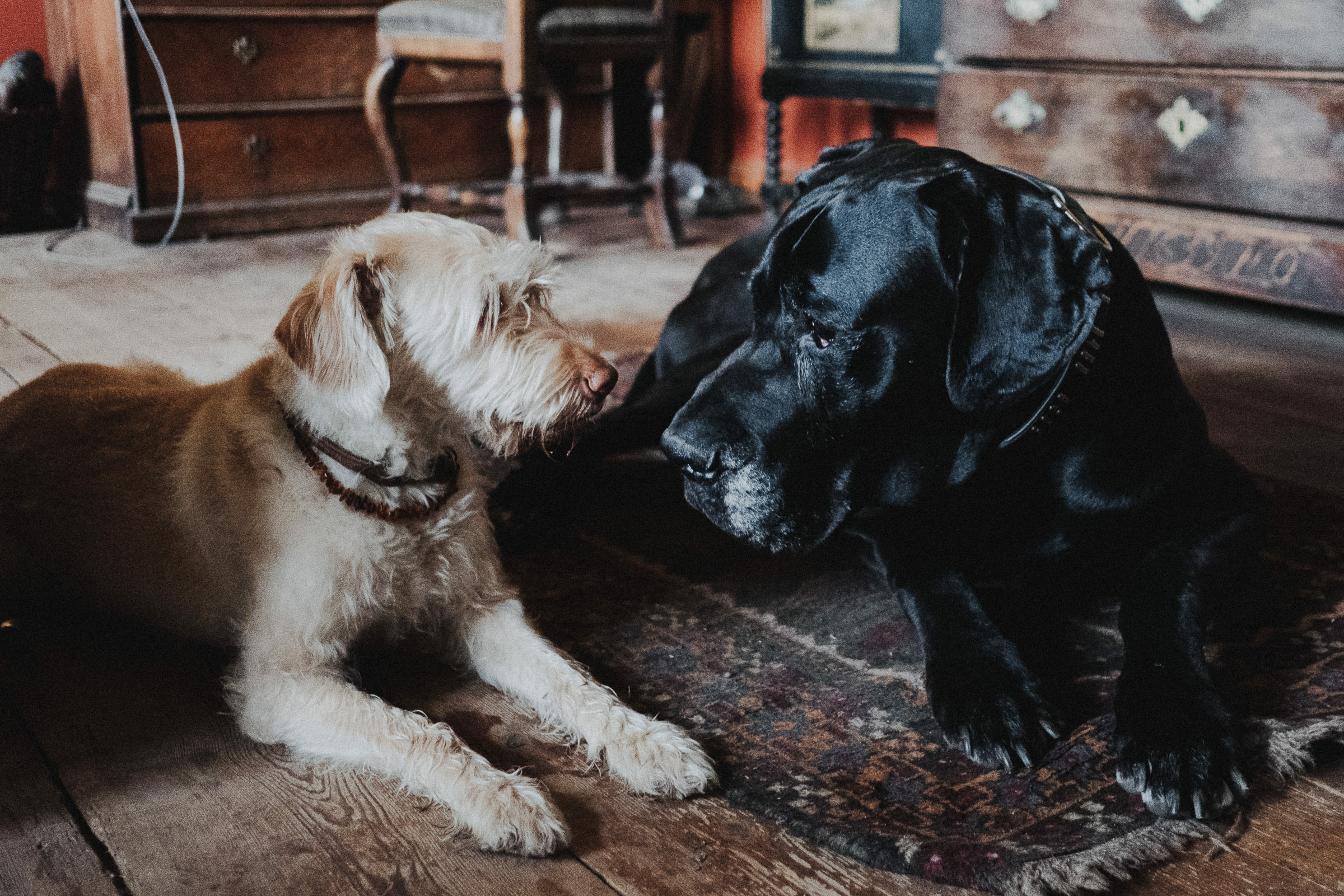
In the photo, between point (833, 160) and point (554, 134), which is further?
point (554, 134)

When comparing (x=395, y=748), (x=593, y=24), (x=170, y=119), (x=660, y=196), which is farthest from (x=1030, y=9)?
(x=170, y=119)

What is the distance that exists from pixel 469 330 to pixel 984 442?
650 millimetres

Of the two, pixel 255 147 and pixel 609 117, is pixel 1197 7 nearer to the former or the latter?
pixel 609 117

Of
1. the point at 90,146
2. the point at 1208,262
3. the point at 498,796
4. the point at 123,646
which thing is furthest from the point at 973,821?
the point at 90,146

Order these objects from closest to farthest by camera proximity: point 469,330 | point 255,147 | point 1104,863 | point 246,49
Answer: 1. point 1104,863
2. point 469,330
3. point 246,49
4. point 255,147

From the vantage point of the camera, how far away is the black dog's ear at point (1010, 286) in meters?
1.25

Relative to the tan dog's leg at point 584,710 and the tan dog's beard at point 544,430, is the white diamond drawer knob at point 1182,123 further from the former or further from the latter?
the tan dog's leg at point 584,710

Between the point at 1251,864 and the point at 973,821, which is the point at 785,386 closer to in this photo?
the point at 973,821

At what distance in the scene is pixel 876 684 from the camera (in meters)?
1.39

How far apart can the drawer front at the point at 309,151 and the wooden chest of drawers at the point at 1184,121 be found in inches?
89.7

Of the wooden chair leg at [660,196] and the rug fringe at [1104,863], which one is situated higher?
the wooden chair leg at [660,196]

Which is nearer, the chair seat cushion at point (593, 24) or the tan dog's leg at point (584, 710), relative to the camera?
the tan dog's leg at point (584, 710)

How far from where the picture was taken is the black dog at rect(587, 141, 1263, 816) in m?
1.25

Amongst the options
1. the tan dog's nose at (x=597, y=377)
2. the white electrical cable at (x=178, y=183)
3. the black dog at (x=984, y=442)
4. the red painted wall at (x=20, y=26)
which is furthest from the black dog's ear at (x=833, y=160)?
the red painted wall at (x=20, y=26)
